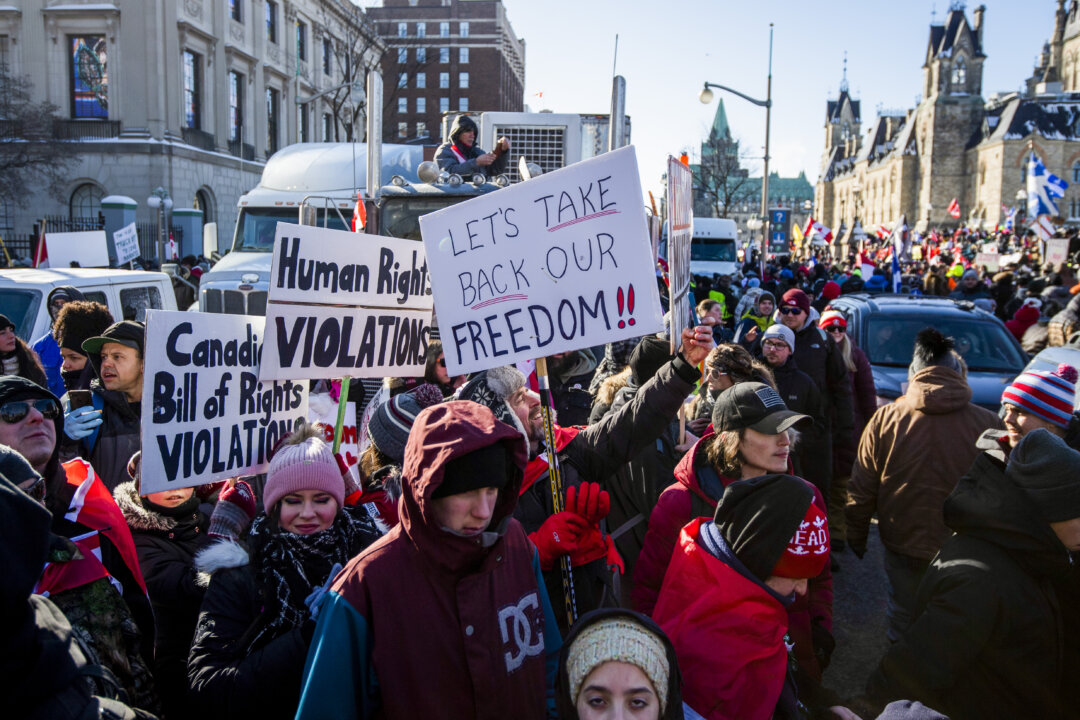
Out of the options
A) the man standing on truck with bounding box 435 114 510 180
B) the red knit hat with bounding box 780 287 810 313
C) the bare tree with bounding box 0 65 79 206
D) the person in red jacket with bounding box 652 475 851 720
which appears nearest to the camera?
the person in red jacket with bounding box 652 475 851 720

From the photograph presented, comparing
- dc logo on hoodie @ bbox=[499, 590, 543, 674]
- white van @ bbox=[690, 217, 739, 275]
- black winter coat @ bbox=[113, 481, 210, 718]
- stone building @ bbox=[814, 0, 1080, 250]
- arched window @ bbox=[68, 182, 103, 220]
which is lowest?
black winter coat @ bbox=[113, 481, 210, 718]

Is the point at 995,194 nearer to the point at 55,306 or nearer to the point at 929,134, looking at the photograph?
the point at 929,134

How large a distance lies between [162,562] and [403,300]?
1.79 meters

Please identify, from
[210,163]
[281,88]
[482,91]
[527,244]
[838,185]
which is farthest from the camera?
[838,185]

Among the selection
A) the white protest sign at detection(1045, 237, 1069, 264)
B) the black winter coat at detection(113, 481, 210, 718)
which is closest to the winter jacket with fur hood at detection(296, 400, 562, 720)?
the black winter coat at detection(113, 481, 210, 718)

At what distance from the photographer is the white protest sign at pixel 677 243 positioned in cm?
333

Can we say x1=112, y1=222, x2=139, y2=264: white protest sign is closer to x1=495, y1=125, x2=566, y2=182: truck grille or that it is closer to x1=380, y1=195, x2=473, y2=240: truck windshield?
x1=495, y1=125, x2=566, y2=182: truck grille

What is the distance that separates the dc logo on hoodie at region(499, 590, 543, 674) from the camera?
217 centimetres

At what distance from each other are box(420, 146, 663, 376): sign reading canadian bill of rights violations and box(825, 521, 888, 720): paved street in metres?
2.69

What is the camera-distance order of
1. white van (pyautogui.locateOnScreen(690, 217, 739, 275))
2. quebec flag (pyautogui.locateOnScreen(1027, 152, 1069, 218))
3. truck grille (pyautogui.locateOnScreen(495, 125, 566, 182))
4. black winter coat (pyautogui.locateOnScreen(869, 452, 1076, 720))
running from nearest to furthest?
black winter coat (pyautogui.locateOnScreen(869, 452, 1076, 720)), truck grille (pyautogui.locateOnScreen(495, 125, 566, 182)), quebec flag (pyautogui.locateOnScreen(1027, 152, 1069, 218)), white van (pyautogui.locateOnScreen(690, 217, 739, 275))

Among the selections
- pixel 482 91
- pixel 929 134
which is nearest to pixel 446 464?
pixel 482 91

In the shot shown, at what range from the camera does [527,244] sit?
340 centimetres

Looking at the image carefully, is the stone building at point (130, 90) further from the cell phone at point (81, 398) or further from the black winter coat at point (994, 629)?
the black winter coat at point (994, 629)

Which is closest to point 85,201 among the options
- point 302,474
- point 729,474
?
point 302,474
